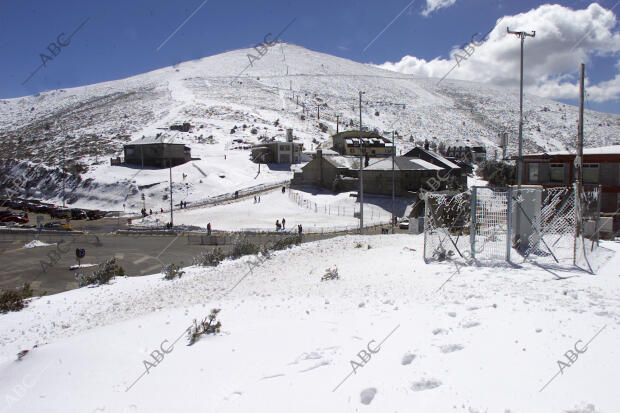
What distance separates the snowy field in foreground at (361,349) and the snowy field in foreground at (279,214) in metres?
23.8

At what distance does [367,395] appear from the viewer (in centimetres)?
540

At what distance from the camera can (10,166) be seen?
2672 inches

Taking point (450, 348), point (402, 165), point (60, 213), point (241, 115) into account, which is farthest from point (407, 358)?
point (241, 115)

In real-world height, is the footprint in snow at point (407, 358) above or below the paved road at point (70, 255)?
above

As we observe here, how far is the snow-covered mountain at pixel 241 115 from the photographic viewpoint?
A: 7281 cm

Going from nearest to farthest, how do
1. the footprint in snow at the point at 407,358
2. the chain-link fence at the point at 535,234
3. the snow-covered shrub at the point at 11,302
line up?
the footprint in snow at the point at 407,358 < the chain-link fence at the point at 535,234 < the snow-covered shrub at the point at 11,302

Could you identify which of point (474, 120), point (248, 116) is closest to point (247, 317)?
point (248, 116)

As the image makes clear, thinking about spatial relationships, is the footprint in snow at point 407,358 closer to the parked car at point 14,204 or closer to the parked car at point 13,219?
the parked car at point 13,219

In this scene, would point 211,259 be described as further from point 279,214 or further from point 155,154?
point 155,154

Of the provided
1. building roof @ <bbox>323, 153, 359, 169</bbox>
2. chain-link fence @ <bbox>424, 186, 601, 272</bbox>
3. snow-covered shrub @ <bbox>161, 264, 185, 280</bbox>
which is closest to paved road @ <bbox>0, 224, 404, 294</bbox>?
snow-covered shrub @ <bbox>161, 264, 185, 280</bbox>

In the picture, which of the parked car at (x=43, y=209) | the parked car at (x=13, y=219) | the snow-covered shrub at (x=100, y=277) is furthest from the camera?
the parked car at (x=43, y=209)

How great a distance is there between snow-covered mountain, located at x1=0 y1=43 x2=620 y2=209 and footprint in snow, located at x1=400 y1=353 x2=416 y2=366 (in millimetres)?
50077

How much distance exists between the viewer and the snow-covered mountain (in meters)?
72.8

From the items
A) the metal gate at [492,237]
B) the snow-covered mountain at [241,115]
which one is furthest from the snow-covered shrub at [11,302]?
the snow-covered mountain at [241,115]
